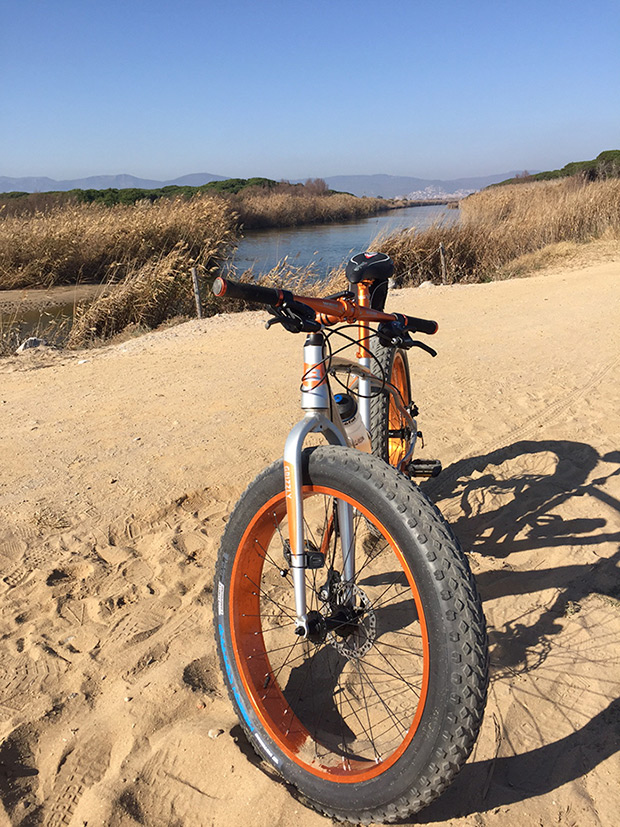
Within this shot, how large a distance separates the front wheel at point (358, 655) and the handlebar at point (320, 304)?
0.48 metres

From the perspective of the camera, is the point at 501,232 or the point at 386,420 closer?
the point at 386,420

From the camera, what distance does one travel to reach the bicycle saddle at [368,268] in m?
2.83

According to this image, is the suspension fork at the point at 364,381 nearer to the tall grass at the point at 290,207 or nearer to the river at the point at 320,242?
the river at the point at 320,242

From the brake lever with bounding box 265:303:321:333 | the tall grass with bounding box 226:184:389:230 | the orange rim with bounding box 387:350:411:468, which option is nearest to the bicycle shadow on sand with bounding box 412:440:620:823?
the orange rim with bounding box 387:350:411:468

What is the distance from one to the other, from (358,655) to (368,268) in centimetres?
161

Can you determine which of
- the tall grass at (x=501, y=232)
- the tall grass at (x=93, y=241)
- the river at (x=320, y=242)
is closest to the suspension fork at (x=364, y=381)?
the river at (x=320, y=242)

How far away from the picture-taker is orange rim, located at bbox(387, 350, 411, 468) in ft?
10.7

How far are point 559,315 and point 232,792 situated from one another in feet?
26.9

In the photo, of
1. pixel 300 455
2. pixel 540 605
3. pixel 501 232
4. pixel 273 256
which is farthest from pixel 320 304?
pixel 273 256

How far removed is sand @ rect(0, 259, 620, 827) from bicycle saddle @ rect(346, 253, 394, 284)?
1.44 m

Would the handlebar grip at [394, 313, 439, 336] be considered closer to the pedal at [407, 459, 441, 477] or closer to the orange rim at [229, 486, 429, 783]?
the orange rim at [229, 486, 429, 783]

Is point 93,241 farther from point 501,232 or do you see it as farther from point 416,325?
point 416,325

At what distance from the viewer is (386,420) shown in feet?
10.3

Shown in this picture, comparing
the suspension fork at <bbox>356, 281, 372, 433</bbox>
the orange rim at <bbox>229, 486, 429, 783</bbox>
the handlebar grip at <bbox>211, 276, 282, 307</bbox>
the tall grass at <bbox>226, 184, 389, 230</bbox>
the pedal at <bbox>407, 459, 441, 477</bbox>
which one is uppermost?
the tall grass at <bbox>226, 184, 389, 230</bbox>
